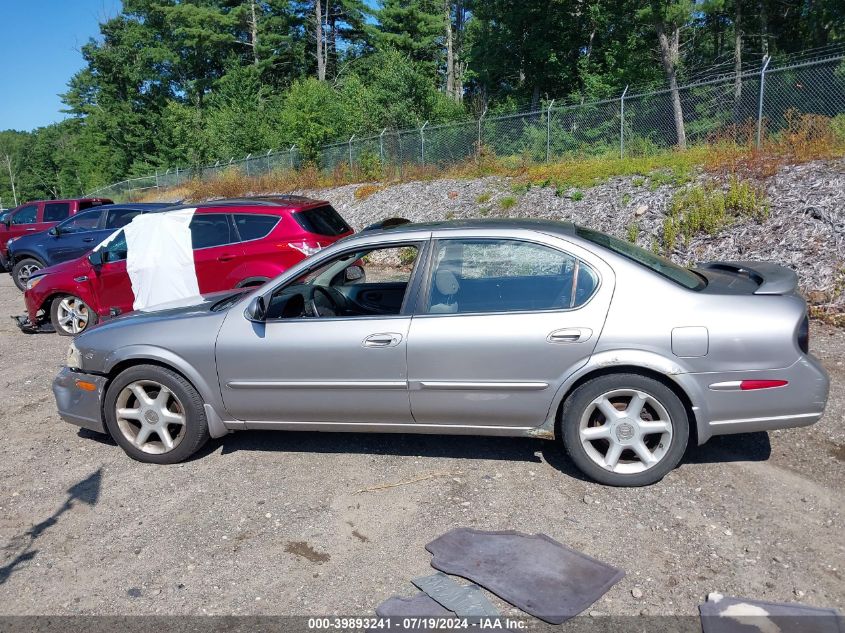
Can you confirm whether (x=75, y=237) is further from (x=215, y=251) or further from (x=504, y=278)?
(x=504, y=278)

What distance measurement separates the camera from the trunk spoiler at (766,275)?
3992 millimetres


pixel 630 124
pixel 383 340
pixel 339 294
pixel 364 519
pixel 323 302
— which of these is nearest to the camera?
pixel 364 519

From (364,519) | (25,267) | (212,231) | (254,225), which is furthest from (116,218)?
(364,519)

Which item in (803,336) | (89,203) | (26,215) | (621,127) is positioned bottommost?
(803,336)

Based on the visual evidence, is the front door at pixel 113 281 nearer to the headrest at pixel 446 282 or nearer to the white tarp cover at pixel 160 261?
the white tarp cover at pixel 160 261

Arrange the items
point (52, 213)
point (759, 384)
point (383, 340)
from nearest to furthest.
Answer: point (759, 384)
point (383, 340)
point (52, 213)

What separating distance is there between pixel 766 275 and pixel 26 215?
18.7 m

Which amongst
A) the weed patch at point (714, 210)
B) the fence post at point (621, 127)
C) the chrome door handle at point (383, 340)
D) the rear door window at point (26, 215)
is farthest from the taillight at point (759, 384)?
the rear door window at point (26, 215)

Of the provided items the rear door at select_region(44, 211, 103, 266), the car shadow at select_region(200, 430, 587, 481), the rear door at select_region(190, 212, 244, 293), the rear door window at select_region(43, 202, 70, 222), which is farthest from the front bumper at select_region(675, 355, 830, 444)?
the rear door window at select_region(43, 202, 70, 222)

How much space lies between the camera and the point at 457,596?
3.15m

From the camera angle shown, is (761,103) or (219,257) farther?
(761,103)

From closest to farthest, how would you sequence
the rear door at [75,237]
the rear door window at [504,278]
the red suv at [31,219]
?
the rear door window at [504,278] → the rear door at [75,237] → the red suv at [31,219]

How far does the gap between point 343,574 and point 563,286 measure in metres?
2.14

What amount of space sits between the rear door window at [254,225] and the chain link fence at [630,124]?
901cm
